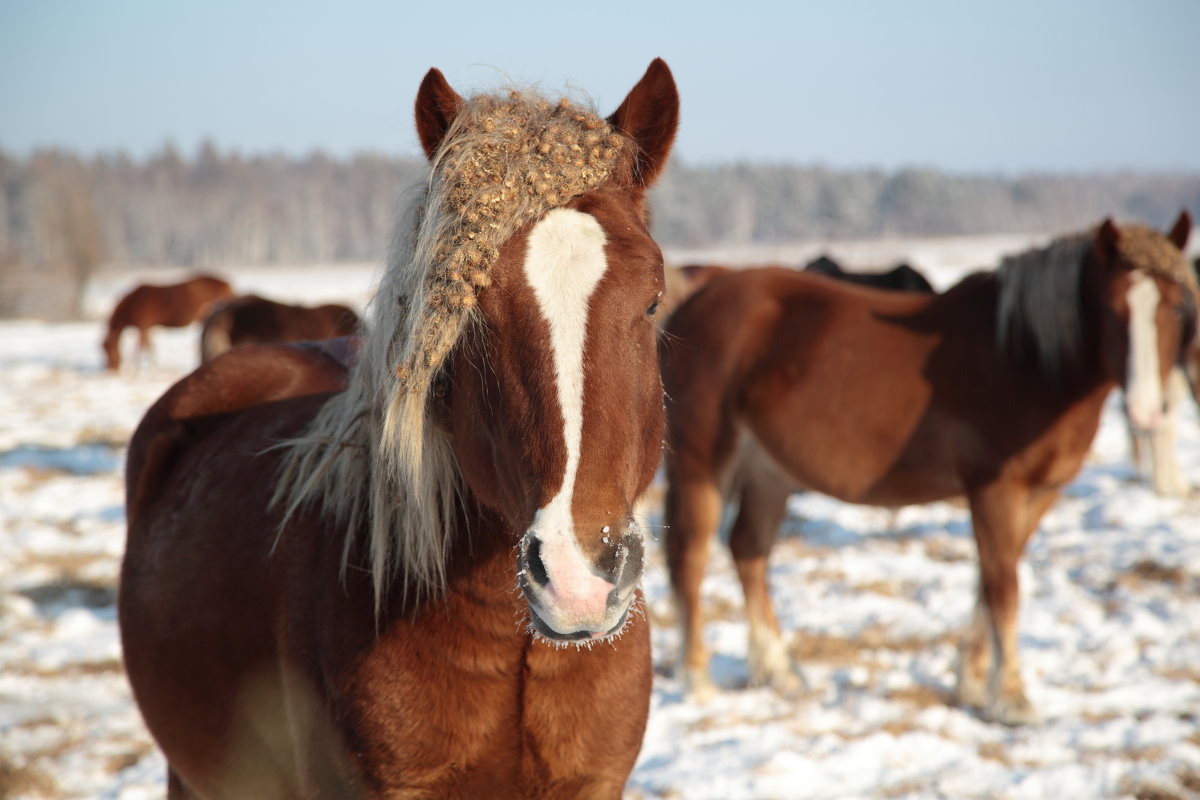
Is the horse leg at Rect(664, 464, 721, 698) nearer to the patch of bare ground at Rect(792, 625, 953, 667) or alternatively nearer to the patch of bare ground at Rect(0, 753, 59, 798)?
the patch of bare ground at Rect(792, 625, 953, 667)

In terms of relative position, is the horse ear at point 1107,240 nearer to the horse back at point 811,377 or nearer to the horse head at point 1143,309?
the horse head at point 1143,309

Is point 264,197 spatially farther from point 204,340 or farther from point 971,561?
point 971,561

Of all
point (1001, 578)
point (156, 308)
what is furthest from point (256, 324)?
point (156, 308)

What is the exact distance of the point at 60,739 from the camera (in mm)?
3629

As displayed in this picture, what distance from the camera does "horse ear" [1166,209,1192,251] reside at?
396 centimetres

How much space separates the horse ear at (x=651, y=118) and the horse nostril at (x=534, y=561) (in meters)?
0.77

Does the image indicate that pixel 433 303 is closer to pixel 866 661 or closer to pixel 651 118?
pixel 651 118

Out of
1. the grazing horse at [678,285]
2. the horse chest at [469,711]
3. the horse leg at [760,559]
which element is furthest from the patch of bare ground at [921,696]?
the horse chest at [469,711]

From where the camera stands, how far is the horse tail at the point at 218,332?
963cm

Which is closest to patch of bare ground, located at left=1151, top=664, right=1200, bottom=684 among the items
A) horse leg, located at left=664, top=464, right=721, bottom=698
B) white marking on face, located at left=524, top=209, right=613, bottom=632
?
horse leg, located at left=664, top=464, right=721, bottom=698

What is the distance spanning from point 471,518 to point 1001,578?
3.19m

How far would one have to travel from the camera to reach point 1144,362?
372 cm

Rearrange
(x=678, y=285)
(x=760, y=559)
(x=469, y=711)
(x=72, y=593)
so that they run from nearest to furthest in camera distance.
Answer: (x=469, y=711), (x=760, y=559), (x=678, y=285), (x=72, y=593)

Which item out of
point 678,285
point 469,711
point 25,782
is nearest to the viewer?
point 469,711
